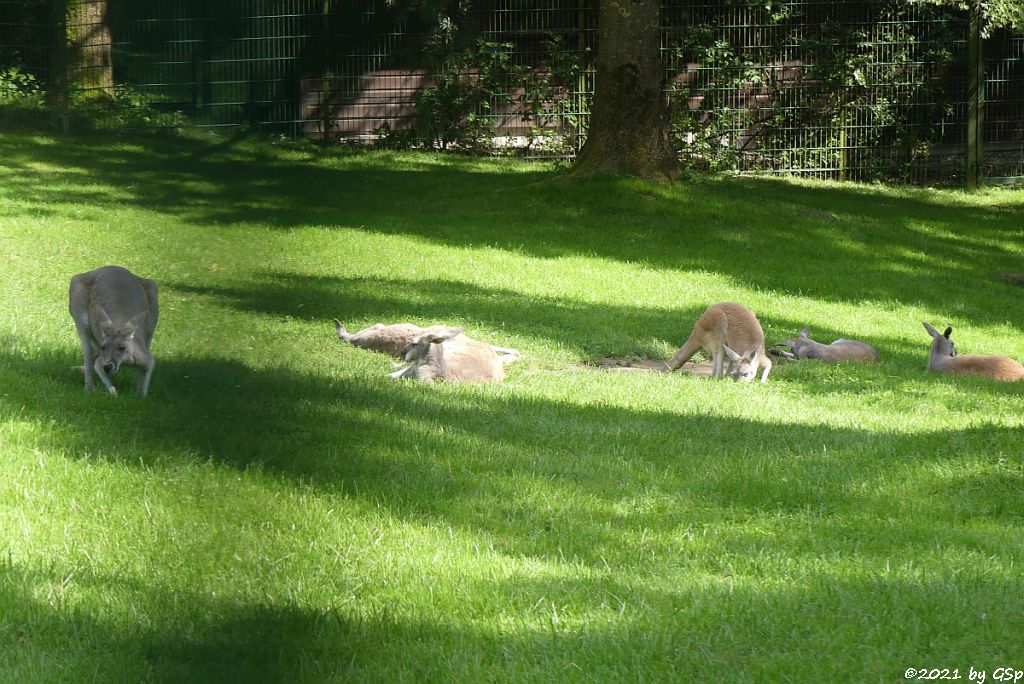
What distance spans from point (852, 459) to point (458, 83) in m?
15.3

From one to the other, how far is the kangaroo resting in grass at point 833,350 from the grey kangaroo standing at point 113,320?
618cm

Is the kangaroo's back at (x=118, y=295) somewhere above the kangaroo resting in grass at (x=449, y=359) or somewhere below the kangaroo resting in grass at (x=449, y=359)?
above

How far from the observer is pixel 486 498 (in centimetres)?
517

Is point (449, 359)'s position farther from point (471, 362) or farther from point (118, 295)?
point (118, 295)

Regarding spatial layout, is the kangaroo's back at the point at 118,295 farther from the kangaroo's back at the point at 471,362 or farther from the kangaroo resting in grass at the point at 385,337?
the kangaroo resting in grass at the point at 385,337

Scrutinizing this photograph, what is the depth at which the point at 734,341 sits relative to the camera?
9.97m

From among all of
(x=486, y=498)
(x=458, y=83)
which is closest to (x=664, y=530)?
(x=486, y=498)

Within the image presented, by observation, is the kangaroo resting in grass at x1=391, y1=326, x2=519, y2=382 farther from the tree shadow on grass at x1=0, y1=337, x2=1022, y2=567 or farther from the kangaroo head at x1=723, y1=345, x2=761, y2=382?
the kangaroo head at x1=723, y1=345, x2=761, y2=382

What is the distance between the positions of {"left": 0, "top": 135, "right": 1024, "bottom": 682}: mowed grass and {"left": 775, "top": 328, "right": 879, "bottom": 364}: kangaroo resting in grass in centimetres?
37

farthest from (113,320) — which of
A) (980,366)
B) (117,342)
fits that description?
(980,366)

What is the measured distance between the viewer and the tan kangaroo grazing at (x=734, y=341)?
32.1 feet

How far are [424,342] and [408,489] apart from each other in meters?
3.96

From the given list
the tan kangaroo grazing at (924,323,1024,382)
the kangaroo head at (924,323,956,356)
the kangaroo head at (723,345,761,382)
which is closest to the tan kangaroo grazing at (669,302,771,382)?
the kangaroo head at (723,345,761,382)

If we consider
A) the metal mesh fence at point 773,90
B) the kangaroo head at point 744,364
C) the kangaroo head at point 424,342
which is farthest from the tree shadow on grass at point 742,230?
the kangaroo head at point 744,364
